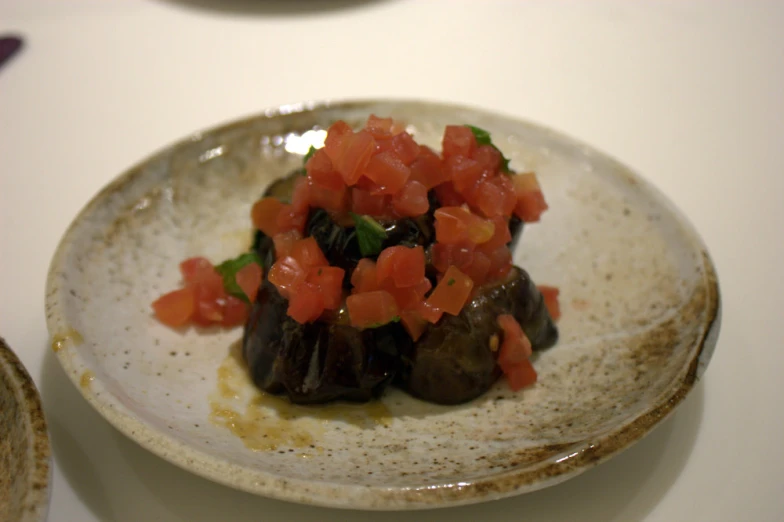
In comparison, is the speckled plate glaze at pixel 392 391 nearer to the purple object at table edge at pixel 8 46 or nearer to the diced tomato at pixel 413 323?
the diced tomato at pixel 413 323

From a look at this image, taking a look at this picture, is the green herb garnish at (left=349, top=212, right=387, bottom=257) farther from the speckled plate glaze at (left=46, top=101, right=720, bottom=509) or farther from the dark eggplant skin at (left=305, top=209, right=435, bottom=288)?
the speckled plate glaze at (left=46, top=101, right=720, bottom=509)

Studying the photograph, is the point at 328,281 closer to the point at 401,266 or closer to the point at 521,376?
the point at 401,266

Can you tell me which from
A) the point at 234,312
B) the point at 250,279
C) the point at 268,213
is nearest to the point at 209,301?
the point at 234,312

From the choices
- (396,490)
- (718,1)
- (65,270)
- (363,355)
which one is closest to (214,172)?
(65,270)

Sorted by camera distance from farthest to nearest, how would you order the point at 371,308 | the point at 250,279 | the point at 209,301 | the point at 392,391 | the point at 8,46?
the point at 8,46 → the point at 209,301 → the point at 250,279 → the point at 392,391 → the point at 371,308

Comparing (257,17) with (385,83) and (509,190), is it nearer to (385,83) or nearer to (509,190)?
(385,83)

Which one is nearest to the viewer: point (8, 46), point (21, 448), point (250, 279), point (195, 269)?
point (21, 448)
